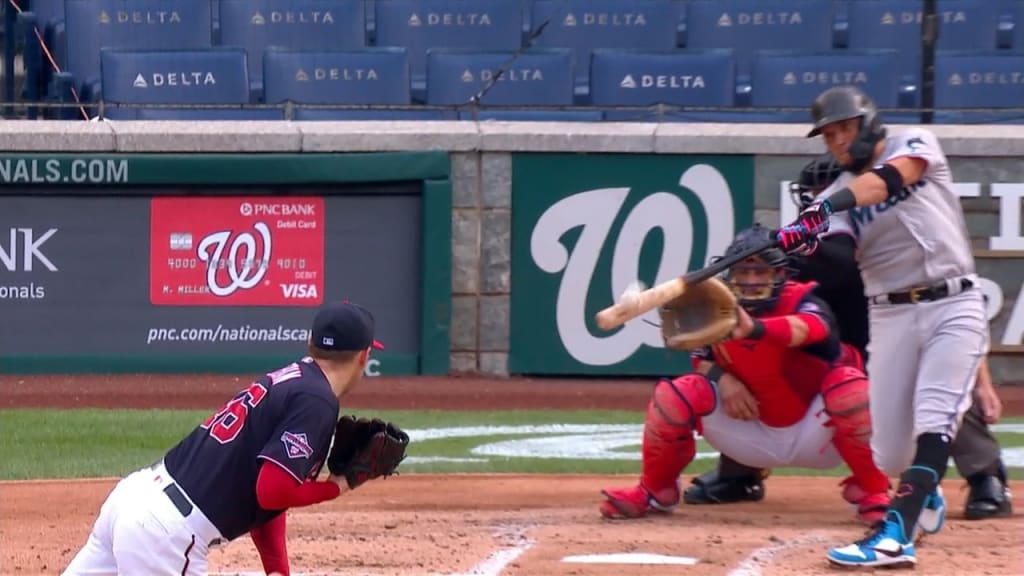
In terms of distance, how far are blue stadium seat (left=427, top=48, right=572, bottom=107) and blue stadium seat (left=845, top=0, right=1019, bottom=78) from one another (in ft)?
10.2

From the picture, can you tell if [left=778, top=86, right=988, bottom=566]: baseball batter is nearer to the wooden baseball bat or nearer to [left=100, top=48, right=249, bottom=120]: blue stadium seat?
the wooden baseball bat

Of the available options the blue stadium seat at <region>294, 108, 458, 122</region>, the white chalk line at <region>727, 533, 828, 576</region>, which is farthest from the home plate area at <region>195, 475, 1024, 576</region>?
the blue stadium seat at <region>294, 108, 458, 122</region>

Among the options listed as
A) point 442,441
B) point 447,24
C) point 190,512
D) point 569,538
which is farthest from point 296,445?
point 447,24

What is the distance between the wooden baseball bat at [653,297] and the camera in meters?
4.64

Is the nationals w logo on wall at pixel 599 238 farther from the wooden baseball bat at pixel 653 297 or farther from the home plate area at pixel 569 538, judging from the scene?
the wooden baseball bat at pixel 653 297

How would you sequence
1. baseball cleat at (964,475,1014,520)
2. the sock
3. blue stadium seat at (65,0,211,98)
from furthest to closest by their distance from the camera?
blue stadium seat at (65,0,211,98), baseball cleat at (964,475,1014,520), the sock

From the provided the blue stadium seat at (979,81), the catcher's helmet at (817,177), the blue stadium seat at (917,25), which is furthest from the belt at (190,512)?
the blue stadium seat at (917,25)

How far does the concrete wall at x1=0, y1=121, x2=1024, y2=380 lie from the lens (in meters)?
11.7

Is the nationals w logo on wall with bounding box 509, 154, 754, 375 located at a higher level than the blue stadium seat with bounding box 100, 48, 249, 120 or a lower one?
lower

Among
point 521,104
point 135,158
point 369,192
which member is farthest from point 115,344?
point 521,104

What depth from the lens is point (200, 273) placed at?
39.1ft

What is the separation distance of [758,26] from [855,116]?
31.4ft

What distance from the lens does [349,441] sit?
4.11m

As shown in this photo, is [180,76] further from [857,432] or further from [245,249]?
[857,432]
